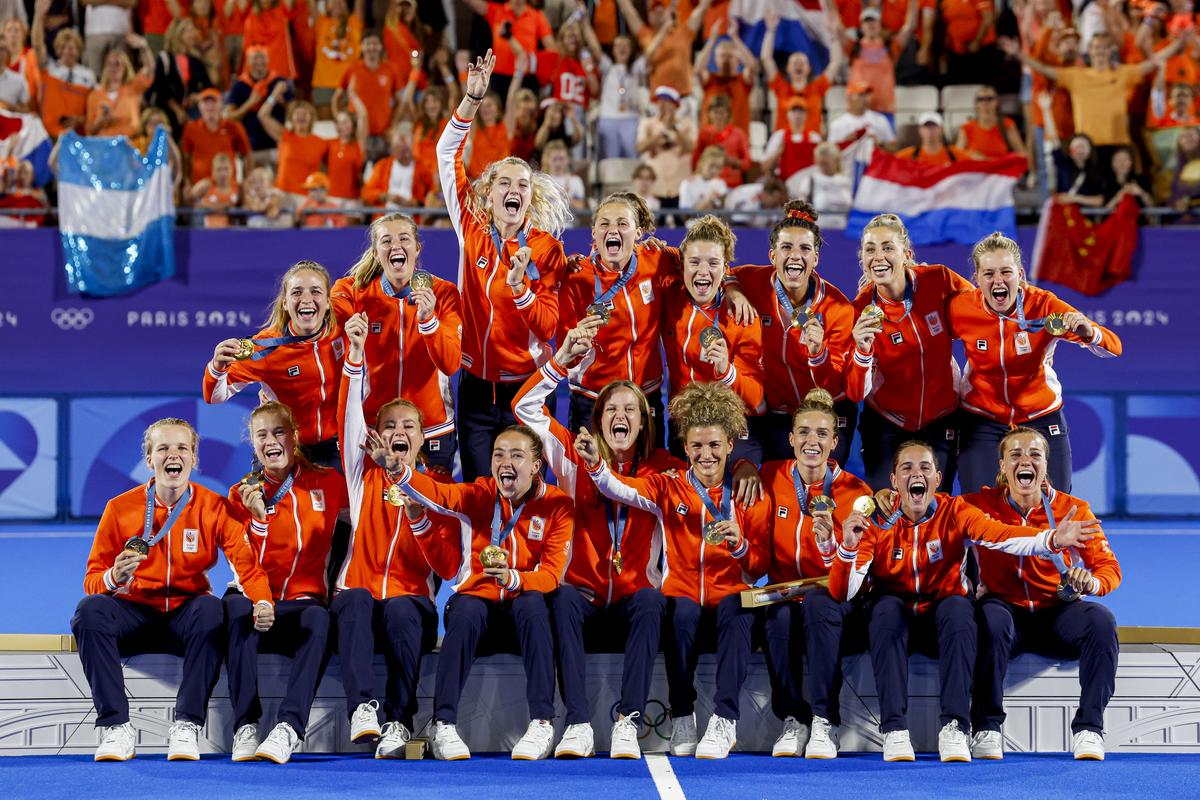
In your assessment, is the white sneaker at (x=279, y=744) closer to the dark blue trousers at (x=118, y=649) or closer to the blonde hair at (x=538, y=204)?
the dark blue trousers at (x=118, y=649)

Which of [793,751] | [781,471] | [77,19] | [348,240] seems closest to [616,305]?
[781,471]

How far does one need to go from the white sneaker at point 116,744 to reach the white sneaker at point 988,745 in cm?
358

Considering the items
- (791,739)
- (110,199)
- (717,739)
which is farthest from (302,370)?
(110,199)

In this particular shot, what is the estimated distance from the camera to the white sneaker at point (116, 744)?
627 centimetres

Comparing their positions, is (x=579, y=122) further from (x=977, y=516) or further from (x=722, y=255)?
(x=977, y=516)

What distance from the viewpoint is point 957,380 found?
7.43 metres

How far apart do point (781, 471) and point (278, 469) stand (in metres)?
2.31

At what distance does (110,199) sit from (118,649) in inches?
272

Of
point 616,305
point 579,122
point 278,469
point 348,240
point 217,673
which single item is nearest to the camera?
point 217,673

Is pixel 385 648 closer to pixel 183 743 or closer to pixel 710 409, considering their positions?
pixel 183 743

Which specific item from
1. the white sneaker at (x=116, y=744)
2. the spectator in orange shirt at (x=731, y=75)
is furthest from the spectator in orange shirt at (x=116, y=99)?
the white sneaker at (x=116, y=744)

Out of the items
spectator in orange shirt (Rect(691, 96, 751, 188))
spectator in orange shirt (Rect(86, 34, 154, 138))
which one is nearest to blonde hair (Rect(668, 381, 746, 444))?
spectator in orange shirt (Rect(691, 96, 751, 188))

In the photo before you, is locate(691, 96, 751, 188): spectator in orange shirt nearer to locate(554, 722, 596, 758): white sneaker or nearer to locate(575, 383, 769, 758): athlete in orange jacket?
locate(575, 383, 769, 758): athlete in orange jacket

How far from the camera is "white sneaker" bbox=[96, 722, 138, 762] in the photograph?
6.27 metres
